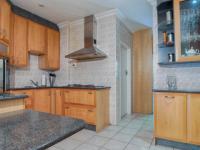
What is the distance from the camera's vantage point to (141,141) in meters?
2.39

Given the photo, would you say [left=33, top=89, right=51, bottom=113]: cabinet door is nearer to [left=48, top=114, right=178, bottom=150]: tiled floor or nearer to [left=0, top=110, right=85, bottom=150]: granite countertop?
[left=48, top=114, right=178, bottom=150]: tiled floor

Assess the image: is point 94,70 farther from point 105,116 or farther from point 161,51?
point 161,51

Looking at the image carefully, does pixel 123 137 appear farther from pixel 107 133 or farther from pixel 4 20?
pixel 4 20

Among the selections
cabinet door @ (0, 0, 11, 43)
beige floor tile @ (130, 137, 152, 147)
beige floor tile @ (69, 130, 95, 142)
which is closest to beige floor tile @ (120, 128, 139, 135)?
beige floor tile @ (130, 137, 152, 147)

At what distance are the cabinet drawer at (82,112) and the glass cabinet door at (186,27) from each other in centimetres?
186

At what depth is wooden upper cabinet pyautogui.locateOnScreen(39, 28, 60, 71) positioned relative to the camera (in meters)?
3.77

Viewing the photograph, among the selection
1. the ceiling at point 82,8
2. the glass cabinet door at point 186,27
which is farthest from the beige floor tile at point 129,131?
the ceiling at point 82,8

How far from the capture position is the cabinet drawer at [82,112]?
2853 mm

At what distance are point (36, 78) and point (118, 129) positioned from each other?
8.11 ft

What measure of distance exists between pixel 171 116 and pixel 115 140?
0.99 meters

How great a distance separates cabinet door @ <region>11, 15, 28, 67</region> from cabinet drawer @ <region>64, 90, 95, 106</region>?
1205 mm

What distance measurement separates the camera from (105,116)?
314 cm

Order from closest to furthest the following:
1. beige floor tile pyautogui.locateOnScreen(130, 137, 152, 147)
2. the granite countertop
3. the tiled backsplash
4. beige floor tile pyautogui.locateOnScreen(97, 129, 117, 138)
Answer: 1. the granite countertop
2. beige floor tile pyautogui.locateOnScreen(130, 137, 152, 147)
3. the tiled backsplash
4. beige floor tile pyautogui.locateOnScreen(97, 129, 117, 138)

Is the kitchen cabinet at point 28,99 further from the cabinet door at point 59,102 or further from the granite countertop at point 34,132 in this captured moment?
the granite countertop at point 34,132
